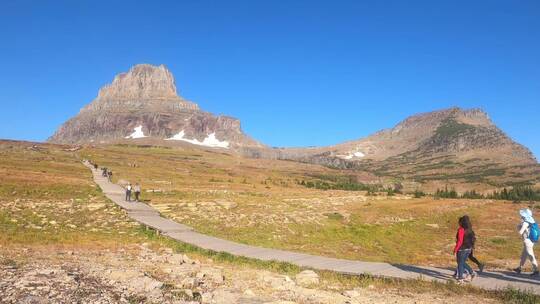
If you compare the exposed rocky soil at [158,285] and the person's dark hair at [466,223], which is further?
the person's dark hair at [466,223]

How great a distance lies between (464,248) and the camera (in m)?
17.9

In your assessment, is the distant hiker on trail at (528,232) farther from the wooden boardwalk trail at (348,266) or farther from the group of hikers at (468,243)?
the wooden boardwalk trail at (348,266)

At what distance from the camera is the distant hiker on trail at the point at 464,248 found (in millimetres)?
17359

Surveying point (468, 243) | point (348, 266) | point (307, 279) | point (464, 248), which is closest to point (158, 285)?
point (307, 279)

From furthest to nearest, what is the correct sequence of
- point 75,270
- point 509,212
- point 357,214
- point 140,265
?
point 509,212 < point 357,214 < point 140,265 < point 75,270

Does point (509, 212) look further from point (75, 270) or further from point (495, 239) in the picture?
point (75, 270)

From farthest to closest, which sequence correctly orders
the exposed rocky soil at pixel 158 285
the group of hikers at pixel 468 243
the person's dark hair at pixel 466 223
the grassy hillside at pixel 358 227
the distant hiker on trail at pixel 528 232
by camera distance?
the grassy hillside at pixel 358 227, the distant hiker on trail at pixel 528 232, the person's dark hair at pixel 466 223, the group of hikers at pixel 468 243, the exposed rocky soil at pixel 158 285

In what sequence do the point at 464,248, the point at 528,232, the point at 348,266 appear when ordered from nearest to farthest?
the point at 464,248 → the point at 528,232 → the point at 348,266

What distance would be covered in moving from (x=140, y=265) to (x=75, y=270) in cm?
298

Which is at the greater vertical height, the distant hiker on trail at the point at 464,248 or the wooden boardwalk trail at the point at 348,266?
the distant hiker on trail at the point at 464,248

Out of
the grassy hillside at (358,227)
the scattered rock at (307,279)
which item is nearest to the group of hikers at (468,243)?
the grassy hillside at (358,227)

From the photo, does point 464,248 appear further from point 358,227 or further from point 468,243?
point 358,227

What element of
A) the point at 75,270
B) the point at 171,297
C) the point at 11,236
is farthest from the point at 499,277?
the point at 11,236

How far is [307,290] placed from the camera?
14578mm
